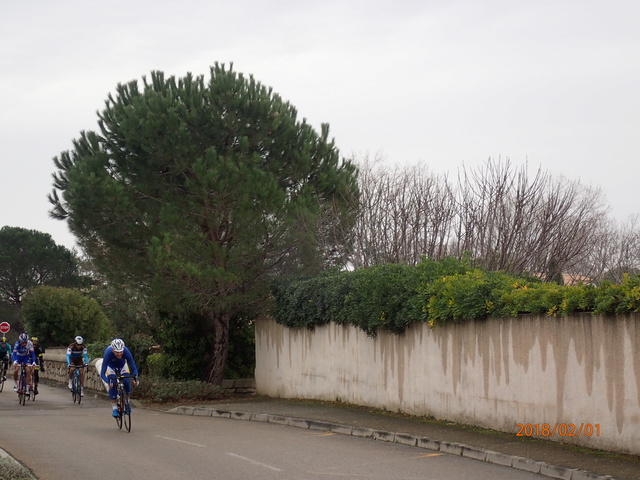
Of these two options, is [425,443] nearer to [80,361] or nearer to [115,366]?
[115,366]

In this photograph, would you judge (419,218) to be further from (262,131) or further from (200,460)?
(200,460)

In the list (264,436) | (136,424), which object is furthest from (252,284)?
(264,436)

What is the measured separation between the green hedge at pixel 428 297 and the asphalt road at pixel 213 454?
107 inches

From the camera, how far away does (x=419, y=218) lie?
30.0 metres

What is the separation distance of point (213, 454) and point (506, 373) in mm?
5132

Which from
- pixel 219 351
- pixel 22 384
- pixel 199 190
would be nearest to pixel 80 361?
pixel 22 384

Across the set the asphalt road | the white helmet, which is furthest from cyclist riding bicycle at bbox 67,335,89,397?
the white helmet

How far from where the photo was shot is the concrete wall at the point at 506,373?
12.3m

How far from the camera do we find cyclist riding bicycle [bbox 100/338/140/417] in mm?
17500

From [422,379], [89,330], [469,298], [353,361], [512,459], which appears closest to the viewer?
[512,459]

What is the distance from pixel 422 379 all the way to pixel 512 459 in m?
6.15

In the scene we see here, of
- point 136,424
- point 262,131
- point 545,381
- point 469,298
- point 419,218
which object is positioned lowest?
point 136,424

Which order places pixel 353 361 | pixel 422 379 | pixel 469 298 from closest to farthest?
pixel 469 298 → pixel 422 379 → pixel 353 361

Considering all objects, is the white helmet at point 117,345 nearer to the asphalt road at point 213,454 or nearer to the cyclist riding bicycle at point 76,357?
the asphalt road at point 213,454
